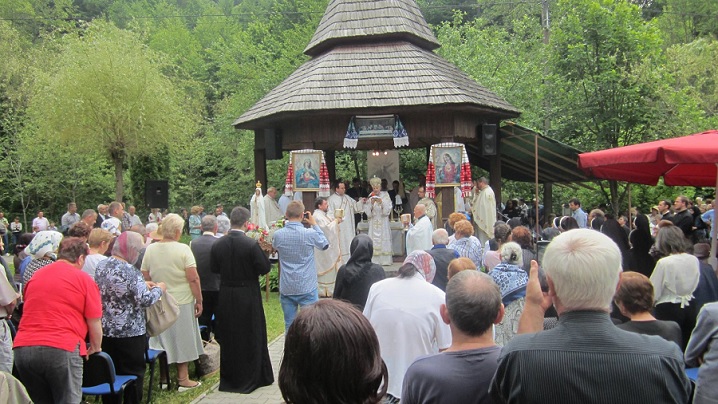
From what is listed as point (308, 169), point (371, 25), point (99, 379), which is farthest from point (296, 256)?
point (371, 25)

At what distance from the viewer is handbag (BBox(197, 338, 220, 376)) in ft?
25.0

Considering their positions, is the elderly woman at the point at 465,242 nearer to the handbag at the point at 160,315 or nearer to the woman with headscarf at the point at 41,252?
the handbag at the point at 160,315

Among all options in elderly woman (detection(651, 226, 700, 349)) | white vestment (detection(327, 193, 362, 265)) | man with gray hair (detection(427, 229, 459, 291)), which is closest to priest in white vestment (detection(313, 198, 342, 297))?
white vestment (detection(327, 193, 362, 265))

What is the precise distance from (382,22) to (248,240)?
10.7 metres

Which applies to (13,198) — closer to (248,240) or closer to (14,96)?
(14,96)

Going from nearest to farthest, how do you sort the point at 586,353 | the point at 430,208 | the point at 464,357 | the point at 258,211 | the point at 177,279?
1. the point at 586,353
2. the point at 464,357
3. the point at 177,279
4. the point at 430,208
5. the point at 258,211

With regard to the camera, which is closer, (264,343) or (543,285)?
(543,285)

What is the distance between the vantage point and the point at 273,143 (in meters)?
16.0

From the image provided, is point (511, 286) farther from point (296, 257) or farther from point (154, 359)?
point (154, 359)

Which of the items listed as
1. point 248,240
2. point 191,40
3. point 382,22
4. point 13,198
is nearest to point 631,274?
point 248,240

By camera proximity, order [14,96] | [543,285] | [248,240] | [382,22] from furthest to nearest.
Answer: [14,96] < [382,22] < [248,240] < [543,285]

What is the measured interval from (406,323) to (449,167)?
33.7 ft

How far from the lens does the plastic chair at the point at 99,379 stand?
5.32 metres

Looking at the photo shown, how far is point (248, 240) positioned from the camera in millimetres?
6883
